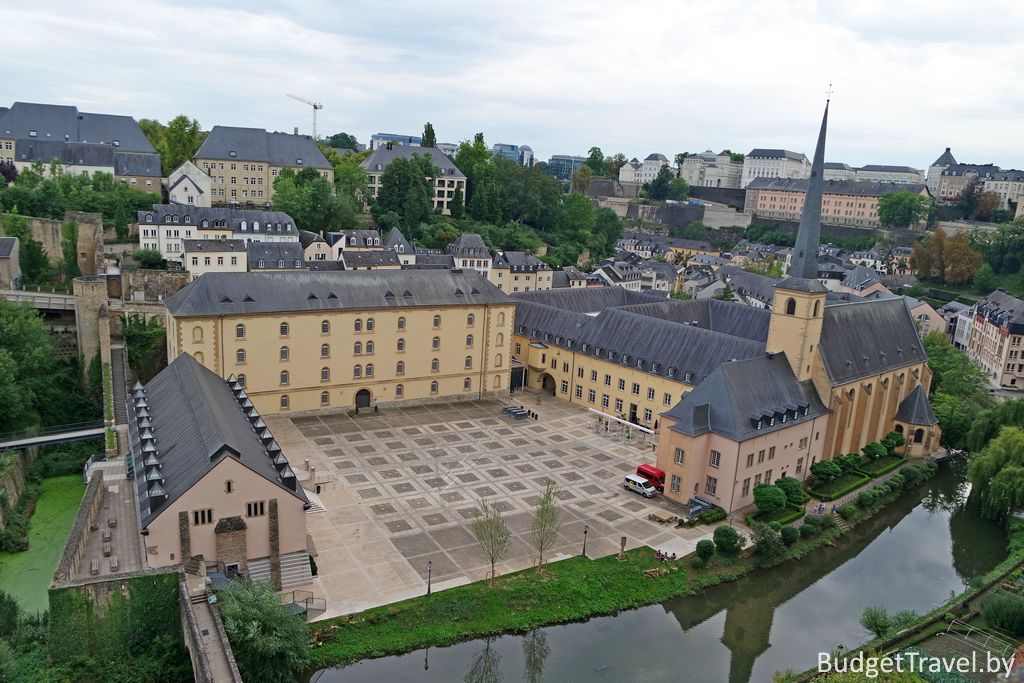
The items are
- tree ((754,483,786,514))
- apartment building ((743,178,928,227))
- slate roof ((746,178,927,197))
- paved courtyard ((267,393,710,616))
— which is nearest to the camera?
paved courtyard ((267,393,710,616))

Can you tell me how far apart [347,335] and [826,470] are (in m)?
32.6

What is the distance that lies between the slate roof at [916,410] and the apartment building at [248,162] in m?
73.2

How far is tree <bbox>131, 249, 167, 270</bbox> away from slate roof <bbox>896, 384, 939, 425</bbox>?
6044 cm

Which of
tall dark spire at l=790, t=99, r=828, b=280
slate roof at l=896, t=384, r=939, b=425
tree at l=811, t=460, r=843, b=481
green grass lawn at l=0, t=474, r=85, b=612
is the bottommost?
green grass lawn at l=0, t=474, r=85, b=612

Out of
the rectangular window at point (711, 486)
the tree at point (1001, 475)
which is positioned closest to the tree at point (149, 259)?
the rectangular window at point (711, 486)

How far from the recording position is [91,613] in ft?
85.1

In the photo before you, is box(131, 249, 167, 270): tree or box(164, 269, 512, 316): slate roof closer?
box(164, 269, 512, 316): slate roof

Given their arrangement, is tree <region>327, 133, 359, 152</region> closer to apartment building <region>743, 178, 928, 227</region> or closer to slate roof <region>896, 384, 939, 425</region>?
apartment building <region>743, 178, 928, 227</region>

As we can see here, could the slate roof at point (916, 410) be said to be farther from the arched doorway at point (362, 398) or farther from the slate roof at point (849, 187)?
the slate roof at point (849, 187)

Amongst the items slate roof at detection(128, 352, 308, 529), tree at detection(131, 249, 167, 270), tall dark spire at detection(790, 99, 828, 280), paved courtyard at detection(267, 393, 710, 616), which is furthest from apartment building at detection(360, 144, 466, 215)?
slate roof at detection(128, 352, 308, 529)

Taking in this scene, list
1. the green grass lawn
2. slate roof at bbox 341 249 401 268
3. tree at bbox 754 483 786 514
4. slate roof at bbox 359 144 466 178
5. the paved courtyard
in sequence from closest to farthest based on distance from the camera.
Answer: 1. the green grass lawn
2. the paved courtyard
3. tree at bbox 754 483 786 514
4. slate roof at bbox 341 249 401 268
5. slate roof at bbox 359 144 466 178

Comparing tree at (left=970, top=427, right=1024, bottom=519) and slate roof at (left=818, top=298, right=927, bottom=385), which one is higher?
slate roof at (left=818, top=298, right=927, bottom=385)

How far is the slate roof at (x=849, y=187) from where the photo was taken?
489 ft

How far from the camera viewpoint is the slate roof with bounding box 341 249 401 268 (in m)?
76.6
